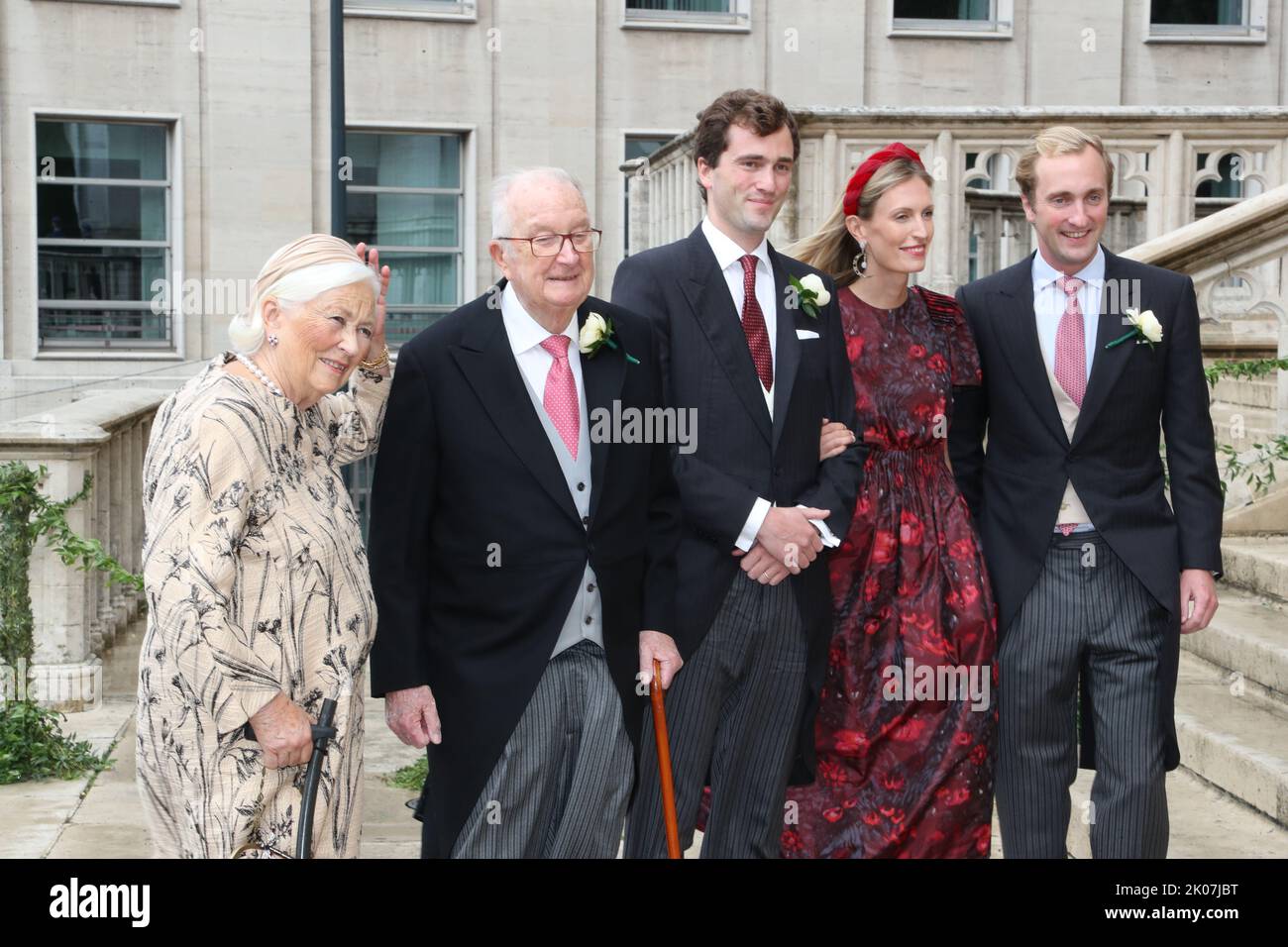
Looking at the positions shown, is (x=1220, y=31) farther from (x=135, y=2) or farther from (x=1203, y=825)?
(x=1203, y=825)

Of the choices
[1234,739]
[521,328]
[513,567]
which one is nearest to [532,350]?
[521,328]

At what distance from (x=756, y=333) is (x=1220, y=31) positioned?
19079mm

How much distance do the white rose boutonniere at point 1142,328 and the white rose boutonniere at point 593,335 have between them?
4.87ft

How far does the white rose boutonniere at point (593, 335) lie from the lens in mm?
4191

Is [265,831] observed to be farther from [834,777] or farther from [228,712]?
[834,777]

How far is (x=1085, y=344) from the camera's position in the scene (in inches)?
193

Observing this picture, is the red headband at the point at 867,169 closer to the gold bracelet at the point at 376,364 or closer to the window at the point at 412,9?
the gold bracelet at the point at 376,364

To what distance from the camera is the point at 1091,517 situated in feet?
15.6

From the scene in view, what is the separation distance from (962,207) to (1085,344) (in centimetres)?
534

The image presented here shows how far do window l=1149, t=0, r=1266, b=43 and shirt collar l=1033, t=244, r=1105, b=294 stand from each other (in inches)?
696

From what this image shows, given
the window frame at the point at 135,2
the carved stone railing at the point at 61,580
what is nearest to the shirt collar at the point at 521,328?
the carved stone railing at the point at 61,580

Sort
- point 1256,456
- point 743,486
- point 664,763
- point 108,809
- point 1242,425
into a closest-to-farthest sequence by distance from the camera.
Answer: point 664,763 → point 743,486 → point 108,809 → point 1256,456 → point 1242,425

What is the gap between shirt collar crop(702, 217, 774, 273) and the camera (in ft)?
15.7

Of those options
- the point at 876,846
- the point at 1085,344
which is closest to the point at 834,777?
the point at 876,846
